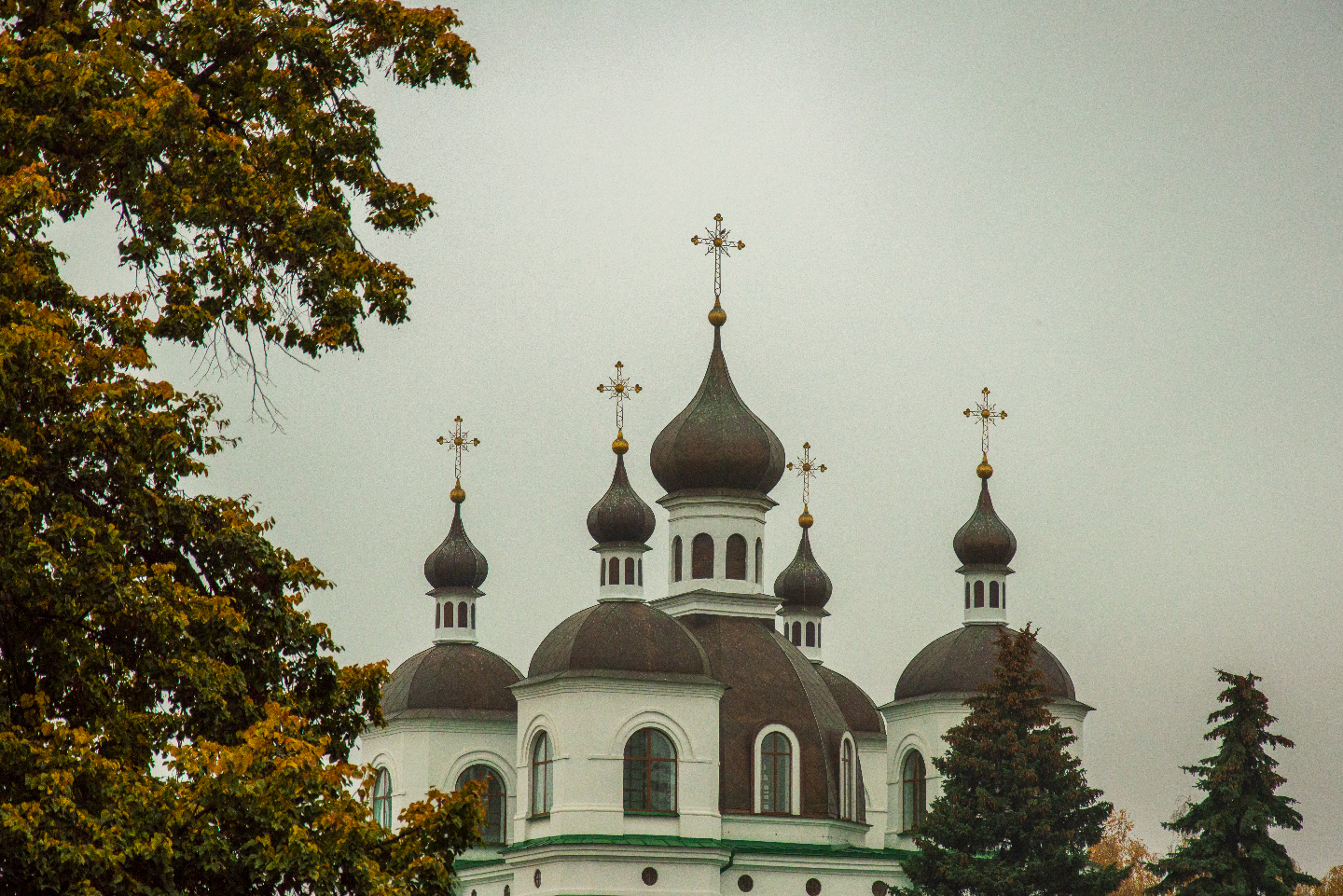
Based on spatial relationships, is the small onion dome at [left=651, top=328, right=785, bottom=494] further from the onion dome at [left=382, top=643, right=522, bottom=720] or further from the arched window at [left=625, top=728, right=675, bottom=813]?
the arched window at [left=625, top=728, right=675, bottom=813]

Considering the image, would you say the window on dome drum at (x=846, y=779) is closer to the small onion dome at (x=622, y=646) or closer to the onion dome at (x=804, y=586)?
the small onion dome at (x=622, y=646)

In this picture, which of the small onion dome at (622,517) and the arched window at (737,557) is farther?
the arched window at (737,557)

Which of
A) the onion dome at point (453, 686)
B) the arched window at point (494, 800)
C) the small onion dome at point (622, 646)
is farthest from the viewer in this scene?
the onion dome at point (453, 686)

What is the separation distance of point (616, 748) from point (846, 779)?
18.1 ft

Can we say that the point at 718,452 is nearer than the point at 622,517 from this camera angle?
No

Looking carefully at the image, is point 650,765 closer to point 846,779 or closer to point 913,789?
point 846,779

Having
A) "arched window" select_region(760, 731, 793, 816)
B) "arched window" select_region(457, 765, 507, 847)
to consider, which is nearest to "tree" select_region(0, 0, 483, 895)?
"arched window" select_region(760, 731, 793, 816)

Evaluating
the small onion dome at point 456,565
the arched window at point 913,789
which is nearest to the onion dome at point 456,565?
the small onion dome at point 456,565

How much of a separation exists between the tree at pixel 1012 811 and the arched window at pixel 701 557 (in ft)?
35.5

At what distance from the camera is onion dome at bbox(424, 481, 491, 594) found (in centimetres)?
5028

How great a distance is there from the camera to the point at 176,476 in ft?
48.6

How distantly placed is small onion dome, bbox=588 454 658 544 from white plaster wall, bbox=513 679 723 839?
151 inches

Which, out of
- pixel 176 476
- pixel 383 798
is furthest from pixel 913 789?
pixel 176 476

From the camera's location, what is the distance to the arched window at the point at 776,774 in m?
44.4
